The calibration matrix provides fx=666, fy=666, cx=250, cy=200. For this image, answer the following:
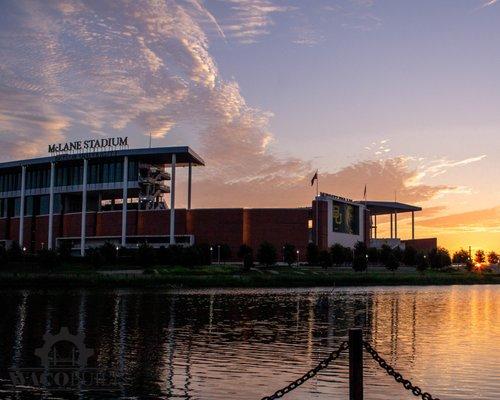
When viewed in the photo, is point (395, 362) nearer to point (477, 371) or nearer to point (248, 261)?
point (477, 371)

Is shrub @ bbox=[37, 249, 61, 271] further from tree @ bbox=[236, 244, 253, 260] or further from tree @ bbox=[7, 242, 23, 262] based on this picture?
tree @ bbox=[236, 244, 253, 260]

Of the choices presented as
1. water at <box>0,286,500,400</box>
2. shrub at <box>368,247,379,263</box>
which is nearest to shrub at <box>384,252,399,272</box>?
shrub at <box>368,247,379,263</box>

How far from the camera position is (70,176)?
175 metres

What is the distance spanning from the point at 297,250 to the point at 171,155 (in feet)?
132

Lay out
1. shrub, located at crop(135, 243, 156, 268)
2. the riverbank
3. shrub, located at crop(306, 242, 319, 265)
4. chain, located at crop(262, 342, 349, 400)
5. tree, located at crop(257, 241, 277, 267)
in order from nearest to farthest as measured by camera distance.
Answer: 1. chain, located at crop(262, 342, 349, 400)
2. the riverbank
3. shrub, located at crop(135, 243, 156, 268)
4. tree, located at crop(257, 241, 277, 267)
5. shrub, located at crop(306, 242, 319, 265)

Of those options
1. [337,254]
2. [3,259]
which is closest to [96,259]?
[3,259]

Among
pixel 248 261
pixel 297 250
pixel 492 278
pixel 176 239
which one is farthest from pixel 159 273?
pixel 492 278

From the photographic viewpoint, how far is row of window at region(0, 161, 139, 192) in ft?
552

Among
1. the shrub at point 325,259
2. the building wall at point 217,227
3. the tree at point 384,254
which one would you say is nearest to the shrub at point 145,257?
the building wall at point 217,227

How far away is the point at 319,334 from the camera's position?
42.9m

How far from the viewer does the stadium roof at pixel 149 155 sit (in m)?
160

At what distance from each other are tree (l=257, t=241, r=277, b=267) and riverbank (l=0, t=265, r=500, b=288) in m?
2.46

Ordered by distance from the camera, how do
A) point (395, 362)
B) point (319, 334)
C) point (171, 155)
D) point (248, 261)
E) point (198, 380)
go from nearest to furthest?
point (198, 380)
point (395, 362)
point (319, 334)
point (248, 261)
point (171, 155)

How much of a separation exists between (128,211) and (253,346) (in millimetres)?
137095
